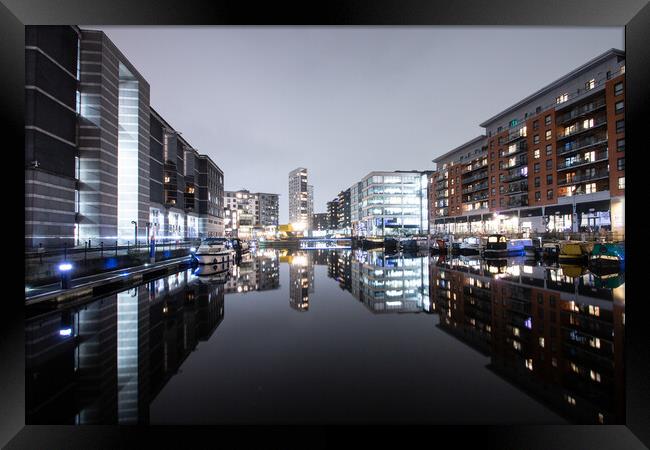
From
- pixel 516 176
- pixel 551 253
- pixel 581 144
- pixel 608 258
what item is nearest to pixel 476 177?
pixel 516 176

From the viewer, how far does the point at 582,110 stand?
189ft

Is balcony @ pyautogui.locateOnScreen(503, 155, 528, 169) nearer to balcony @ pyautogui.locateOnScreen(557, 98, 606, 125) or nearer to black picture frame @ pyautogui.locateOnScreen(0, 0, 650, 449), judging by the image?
balcony @ pyautogui.locateOnScreen(557, 98, 606, 125)

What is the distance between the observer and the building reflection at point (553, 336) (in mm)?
5832

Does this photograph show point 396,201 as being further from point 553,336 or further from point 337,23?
point 337,23

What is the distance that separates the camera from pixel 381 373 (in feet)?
22.3

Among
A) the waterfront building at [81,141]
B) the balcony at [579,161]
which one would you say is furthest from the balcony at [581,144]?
the waterfront building at [81,141]

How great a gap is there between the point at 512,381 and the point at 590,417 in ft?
4.86

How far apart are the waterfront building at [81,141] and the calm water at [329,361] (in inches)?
800

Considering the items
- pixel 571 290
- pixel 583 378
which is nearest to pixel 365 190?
pixel 571 290

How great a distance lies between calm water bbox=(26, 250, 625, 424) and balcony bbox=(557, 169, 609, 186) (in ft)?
173

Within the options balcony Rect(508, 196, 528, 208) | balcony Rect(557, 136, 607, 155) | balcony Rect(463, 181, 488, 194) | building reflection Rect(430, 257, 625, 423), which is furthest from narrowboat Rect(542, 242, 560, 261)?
balcony Rect(463, 181, 488, 194)

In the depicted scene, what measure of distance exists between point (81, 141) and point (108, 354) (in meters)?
33.9

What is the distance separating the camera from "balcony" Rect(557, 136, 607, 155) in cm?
5502

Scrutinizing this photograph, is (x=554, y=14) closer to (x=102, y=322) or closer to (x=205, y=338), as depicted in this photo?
(x=205, y=338)
